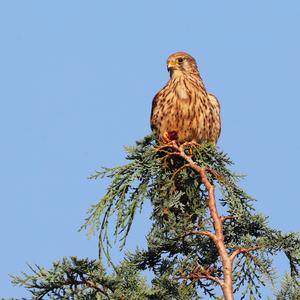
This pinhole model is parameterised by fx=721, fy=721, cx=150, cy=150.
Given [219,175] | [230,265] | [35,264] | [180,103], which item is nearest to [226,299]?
[230,265]

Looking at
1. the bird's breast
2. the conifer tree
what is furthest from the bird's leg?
the bird's breast

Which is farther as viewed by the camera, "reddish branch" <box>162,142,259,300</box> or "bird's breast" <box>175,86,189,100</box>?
"bird's breast" <box>175,86,189,100</box>

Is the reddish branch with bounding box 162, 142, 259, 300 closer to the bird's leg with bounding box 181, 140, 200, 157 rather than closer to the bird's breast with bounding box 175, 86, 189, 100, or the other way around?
the bird's leg with bounding box 181, 140, 200, 157

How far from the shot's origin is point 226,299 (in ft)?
10.2

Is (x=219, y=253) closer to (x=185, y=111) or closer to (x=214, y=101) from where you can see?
(x=185, y=111)

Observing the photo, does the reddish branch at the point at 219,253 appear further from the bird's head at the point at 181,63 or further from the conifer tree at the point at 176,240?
the bird's head at the point at 181,63

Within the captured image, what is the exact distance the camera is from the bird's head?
8.04 m

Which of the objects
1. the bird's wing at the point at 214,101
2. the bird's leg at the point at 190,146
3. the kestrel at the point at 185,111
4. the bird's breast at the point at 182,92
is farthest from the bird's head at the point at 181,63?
the bird's leg at the point at 190,146

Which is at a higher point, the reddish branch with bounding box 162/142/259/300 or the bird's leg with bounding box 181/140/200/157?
the bird's leg with bounding box 181/140/200/157

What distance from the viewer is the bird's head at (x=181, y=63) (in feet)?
26.4

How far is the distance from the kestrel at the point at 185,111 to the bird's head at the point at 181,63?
0.14 meters

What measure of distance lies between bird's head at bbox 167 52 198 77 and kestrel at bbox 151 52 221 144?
0.14 metres

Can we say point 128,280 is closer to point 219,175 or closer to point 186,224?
point 186,224

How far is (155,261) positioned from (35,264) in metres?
0.91
